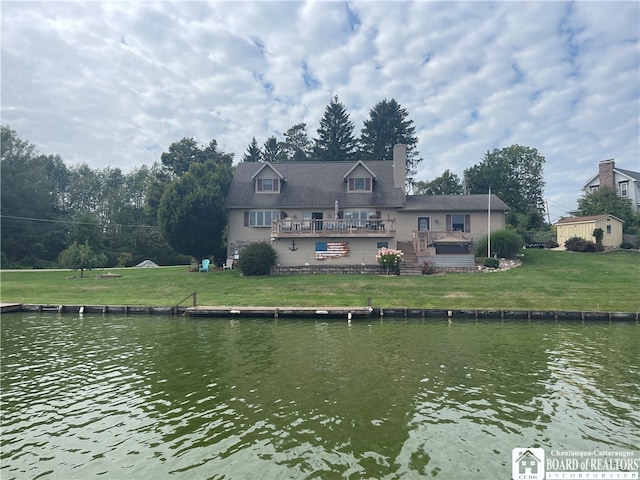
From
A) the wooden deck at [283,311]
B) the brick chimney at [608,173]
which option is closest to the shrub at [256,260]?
the wooden deck at [283,311]

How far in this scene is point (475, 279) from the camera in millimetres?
28656

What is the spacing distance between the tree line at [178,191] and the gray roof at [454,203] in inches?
582

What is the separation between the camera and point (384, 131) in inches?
2667

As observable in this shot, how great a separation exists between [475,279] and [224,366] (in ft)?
71.5

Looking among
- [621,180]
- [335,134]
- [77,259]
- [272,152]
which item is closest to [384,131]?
[335,134]

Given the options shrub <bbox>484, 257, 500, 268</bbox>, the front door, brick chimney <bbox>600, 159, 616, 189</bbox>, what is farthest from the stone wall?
brick chimney <bbox>600, 159, 616, 189</bbox>

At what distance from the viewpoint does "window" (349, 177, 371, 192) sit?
39.3m

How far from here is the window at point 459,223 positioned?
37.4 m

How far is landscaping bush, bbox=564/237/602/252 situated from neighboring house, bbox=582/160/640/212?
27492mm

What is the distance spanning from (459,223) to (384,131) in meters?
35.1

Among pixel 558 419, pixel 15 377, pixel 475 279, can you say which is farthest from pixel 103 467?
pixel 475 279

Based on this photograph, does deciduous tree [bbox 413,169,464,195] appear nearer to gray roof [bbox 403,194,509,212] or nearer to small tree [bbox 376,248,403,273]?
gray roof [bbox 403,194,509,212]

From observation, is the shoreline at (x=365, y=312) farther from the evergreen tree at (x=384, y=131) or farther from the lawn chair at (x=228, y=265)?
the evergreen tree at (x=384, y=131)

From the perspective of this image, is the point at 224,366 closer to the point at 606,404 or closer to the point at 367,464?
the point at 367,464
